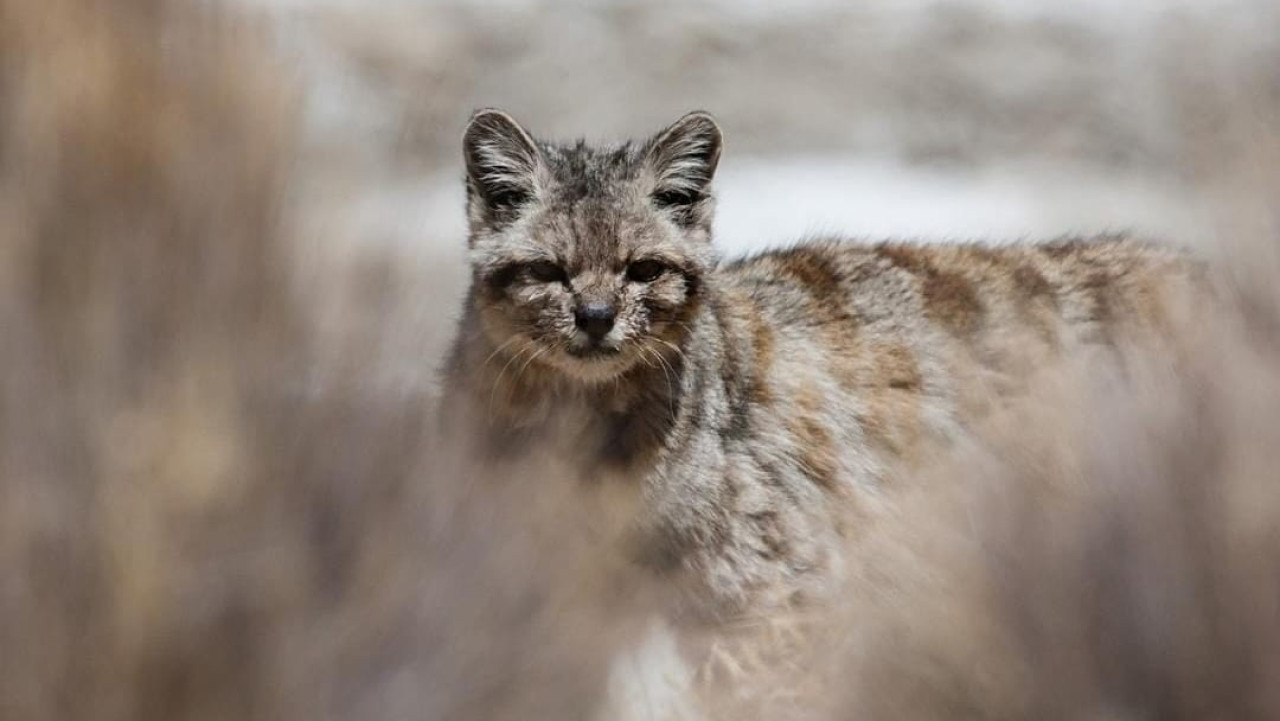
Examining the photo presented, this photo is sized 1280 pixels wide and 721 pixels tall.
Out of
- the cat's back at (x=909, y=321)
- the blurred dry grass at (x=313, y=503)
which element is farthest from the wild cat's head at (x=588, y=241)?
the blurred dry grass at (x=313, y=503)

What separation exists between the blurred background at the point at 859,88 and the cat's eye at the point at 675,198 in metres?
3.33

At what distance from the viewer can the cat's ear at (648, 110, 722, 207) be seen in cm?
591

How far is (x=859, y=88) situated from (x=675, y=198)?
4623 mm

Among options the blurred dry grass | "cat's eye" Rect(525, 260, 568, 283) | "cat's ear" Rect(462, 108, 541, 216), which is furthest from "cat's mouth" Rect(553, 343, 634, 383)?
the blurred dry grass

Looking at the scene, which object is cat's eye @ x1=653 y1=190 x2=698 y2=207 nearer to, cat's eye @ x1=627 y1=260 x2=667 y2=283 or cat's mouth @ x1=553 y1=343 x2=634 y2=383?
cat's eye @ x1=627 y1=260 x2=667 y2=283

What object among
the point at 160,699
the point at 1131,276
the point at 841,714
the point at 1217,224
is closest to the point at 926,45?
the point at 1131,276

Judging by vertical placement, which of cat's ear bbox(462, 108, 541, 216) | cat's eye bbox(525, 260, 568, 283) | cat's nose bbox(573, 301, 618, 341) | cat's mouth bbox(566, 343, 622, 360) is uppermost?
cat's ear bbox(462, 108, 541, 216)

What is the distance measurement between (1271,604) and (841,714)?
751 millimetres

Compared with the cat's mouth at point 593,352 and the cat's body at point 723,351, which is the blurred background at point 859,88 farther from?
the cat's mouth at point 593,352

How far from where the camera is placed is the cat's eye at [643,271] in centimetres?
571

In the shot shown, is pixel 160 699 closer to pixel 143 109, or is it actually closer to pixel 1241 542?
pixel 143 109

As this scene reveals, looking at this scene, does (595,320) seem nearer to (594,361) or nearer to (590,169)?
(594,361)

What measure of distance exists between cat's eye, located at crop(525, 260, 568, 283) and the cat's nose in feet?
0.87

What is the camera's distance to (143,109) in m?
2.92
